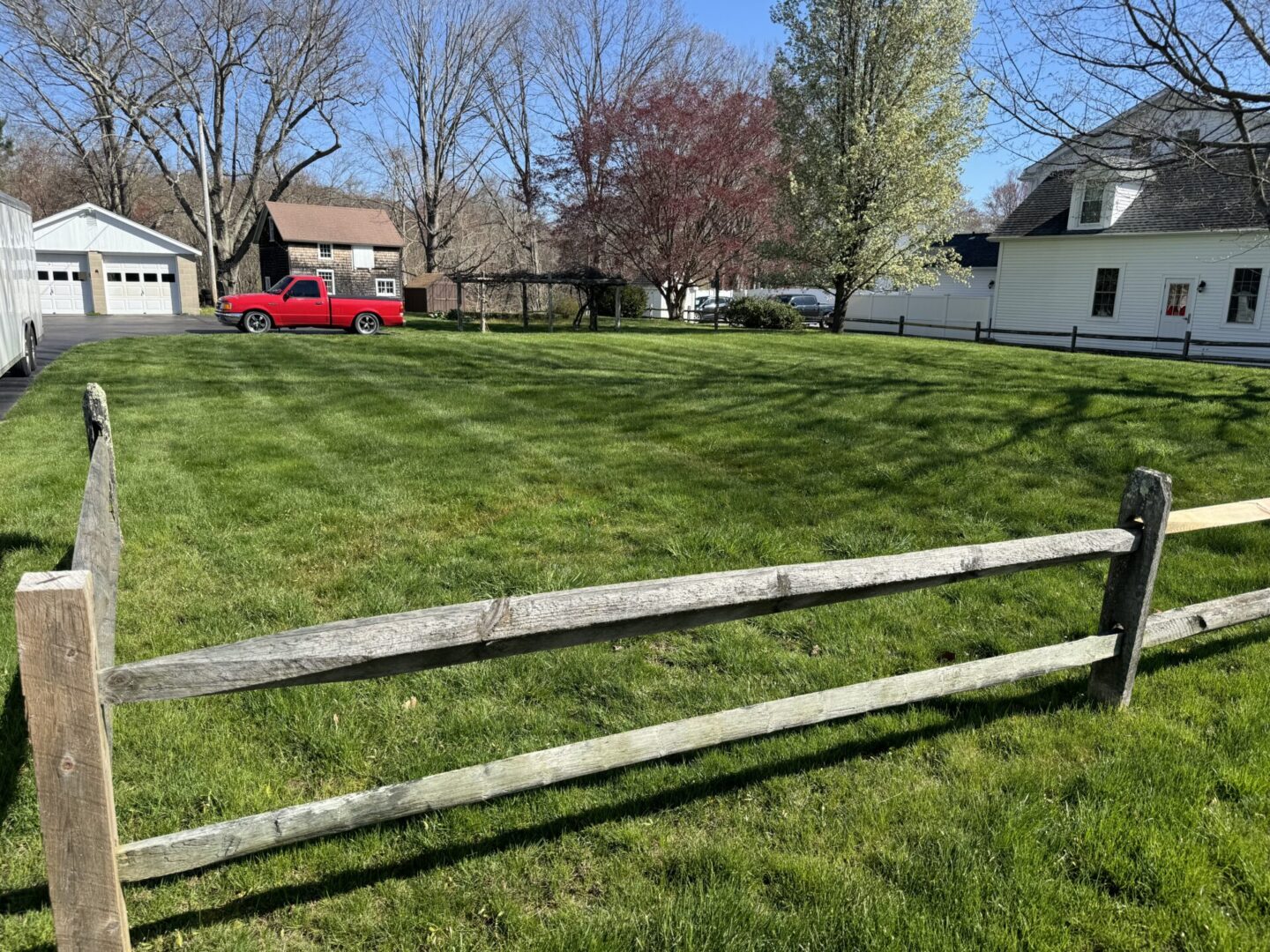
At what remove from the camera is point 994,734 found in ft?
12.0

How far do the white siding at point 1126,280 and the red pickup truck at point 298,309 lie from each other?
22.6 metres

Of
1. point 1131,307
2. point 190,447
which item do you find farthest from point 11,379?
point 1131,307

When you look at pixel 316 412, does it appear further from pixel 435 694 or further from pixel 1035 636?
pixel 1035 636

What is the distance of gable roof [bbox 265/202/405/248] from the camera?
43031 mm

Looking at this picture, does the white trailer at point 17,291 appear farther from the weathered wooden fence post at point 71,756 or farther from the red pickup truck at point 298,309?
the weathered wooden fence post at point 71,756

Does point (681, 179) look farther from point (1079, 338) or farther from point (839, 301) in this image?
point (1079, 338)

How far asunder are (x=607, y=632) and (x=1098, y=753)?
2340 millimetres

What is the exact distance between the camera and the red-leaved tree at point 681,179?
31000mm

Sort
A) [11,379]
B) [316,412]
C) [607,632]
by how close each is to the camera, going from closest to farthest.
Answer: [607,632] < [316,412] < [11,379]

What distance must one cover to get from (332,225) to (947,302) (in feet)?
103

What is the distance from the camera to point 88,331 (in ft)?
81.0

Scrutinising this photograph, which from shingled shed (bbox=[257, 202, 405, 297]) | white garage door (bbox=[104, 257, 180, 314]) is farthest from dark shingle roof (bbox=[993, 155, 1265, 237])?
white garage door (bbox=[104, 257, 180, 314])

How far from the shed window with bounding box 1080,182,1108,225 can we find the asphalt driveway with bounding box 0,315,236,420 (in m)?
27.7

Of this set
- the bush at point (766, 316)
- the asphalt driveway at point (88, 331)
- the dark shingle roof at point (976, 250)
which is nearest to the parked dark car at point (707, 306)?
the bush at point (766, 316)
